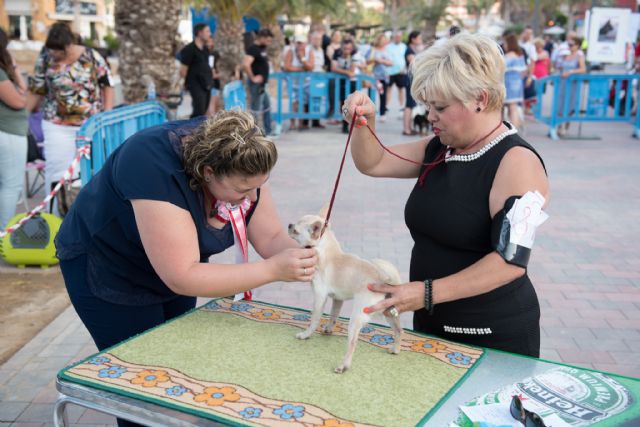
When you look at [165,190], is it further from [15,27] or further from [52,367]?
[15,27]

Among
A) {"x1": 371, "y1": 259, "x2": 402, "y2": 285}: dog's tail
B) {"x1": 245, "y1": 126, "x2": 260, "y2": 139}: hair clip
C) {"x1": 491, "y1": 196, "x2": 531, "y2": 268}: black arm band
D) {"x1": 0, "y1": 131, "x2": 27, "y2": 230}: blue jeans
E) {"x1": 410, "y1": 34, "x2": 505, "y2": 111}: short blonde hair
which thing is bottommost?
{"x1": 0, "y1": 131, "x2": 27, "y2": 230}: blue jeans

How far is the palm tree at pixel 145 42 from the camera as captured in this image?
30.1 feet

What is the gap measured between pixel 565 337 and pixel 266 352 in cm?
294

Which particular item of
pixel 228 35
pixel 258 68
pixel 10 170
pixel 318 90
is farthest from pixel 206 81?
pixel 228 35

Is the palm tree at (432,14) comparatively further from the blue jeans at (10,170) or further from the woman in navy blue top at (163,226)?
the woman in navy blue top at (163,226)

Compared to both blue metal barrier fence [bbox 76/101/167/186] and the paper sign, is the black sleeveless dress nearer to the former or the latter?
the paper sign

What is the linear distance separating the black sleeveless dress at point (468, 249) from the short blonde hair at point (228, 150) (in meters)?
0.62

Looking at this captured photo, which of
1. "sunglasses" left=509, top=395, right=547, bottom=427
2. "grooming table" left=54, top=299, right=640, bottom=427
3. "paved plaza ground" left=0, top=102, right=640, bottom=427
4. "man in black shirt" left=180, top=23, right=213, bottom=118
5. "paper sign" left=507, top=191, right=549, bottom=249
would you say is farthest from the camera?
"man in black shirt" left=180, top=23, right=213, bottom=118

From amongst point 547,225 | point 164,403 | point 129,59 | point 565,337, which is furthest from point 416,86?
point 129,59

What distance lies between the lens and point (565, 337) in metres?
4.41

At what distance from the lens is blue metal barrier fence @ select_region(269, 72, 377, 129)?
13.6m

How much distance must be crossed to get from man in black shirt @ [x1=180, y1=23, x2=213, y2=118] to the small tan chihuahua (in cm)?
913

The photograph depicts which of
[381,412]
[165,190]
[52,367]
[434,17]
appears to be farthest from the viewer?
[434,17]

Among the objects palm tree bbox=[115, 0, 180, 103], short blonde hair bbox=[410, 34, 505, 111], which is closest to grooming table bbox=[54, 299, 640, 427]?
short blonde hair bbox=[410, 34, 505, 111]
